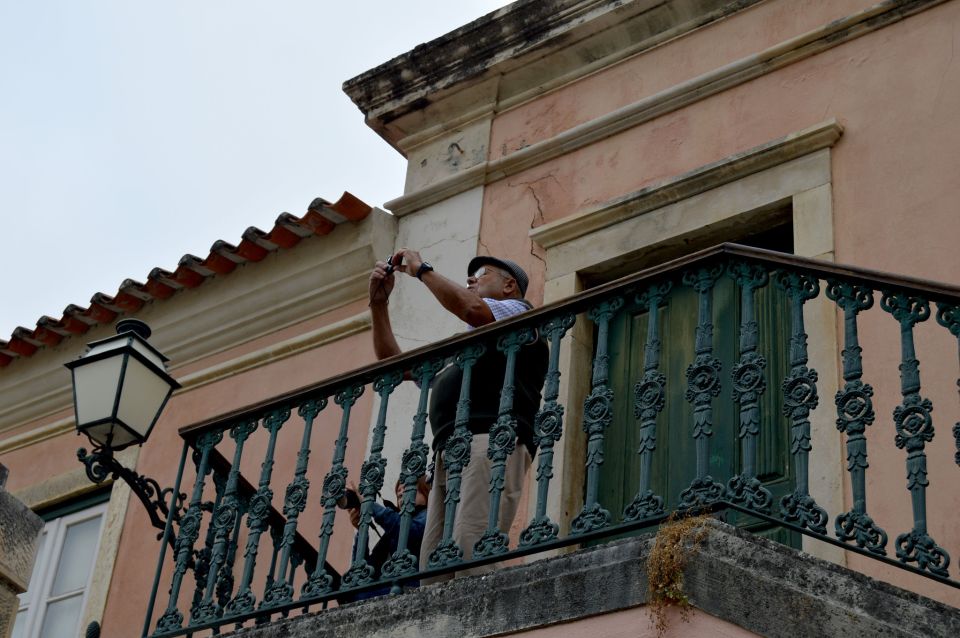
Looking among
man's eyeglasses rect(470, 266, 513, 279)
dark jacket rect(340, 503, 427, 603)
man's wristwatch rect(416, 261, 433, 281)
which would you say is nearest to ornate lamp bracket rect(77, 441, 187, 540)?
dark jacket rect(340, 503, 427, 603)

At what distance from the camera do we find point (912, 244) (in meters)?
6.55

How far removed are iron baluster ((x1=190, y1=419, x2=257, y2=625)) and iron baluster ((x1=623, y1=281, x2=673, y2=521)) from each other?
1789mm

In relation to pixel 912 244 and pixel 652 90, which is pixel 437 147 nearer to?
pixel 652 90

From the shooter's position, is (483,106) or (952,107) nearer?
(952,107)

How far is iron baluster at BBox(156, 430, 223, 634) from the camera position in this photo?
6.18 metres

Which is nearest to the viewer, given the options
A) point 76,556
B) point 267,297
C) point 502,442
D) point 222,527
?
point 502,442

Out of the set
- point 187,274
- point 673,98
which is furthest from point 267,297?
point 673,98

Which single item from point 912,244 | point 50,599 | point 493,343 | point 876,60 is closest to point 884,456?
point 912,244

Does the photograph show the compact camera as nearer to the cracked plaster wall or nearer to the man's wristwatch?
the man's wristwatch

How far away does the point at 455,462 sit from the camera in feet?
18.3

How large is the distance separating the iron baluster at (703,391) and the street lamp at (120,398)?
8.75 ft

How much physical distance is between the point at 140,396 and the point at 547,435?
228 cm

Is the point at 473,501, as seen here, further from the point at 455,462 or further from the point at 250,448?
the point at 250,448

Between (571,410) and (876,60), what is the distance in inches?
80.8
